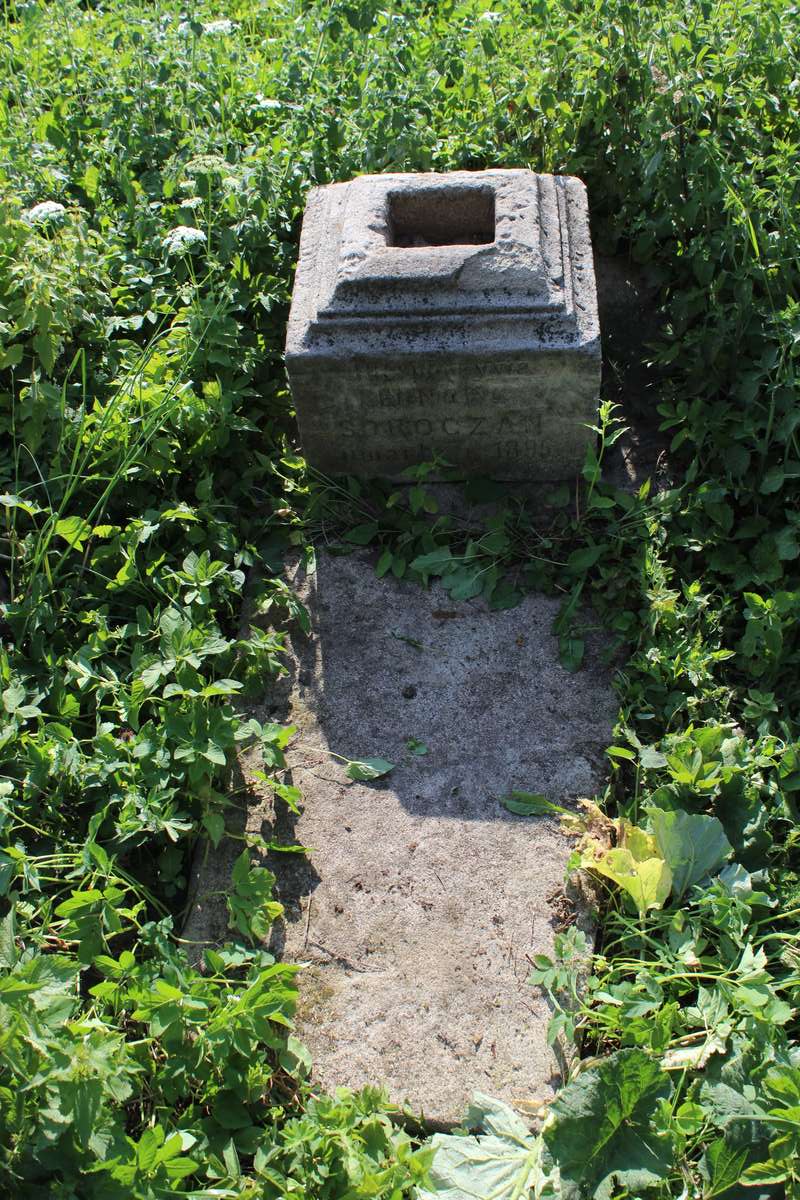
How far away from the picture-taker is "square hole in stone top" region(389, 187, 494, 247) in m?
3.40

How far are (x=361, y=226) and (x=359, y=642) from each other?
1177mm

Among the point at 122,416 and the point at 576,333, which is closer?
the point at 576,333

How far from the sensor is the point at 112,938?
101 inches

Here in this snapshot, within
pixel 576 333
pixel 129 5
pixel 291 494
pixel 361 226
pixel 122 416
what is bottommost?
pixel 291 494

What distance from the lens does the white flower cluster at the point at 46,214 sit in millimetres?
3527

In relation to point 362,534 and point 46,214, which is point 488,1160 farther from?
point 46,214

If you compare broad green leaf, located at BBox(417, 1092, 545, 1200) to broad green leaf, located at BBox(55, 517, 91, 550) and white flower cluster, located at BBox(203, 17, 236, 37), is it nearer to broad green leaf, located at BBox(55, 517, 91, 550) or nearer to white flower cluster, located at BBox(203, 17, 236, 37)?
broad green leaf, located at BBox(55, 517, 91, 550)

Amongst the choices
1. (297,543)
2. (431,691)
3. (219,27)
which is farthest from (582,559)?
(219,27)

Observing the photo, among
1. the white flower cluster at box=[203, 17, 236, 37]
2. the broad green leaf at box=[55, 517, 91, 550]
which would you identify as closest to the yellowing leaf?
the broad green leaf at box=[55, 517, 91, 550]

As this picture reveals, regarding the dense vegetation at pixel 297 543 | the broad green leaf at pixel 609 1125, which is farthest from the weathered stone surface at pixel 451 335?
the broad green leaf at pixel 609 1125

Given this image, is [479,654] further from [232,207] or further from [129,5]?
[129,5]

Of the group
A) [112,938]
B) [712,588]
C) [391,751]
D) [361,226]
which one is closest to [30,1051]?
[112,938]

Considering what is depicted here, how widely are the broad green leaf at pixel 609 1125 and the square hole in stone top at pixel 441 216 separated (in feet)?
7.47

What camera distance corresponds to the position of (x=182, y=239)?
3457mm
